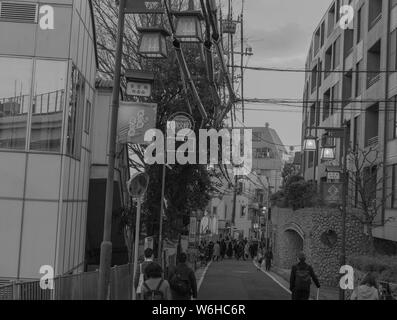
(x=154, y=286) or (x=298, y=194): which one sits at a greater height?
(x=298, y=194)

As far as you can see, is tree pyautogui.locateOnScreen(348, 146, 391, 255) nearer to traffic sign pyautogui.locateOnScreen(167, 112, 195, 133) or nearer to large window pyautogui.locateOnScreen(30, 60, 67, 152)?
traffic sign pyautogui.locateOnScreen(167, 112, 195, 133)

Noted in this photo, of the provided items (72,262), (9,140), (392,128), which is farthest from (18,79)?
(392,128)

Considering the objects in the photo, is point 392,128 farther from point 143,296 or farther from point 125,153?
point 143,296

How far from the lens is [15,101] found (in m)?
14.5

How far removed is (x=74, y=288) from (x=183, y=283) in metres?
2.00

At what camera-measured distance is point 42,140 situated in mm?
14594

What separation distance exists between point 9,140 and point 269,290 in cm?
1200

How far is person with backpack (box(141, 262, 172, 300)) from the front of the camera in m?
8.80

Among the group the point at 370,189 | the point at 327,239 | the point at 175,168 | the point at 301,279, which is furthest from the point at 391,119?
the point at 301,279

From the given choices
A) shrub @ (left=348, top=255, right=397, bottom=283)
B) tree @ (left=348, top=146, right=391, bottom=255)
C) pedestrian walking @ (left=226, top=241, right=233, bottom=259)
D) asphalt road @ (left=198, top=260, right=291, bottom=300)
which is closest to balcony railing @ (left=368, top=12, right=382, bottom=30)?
tree @ (left=348, top=146, right=391, bottom=255)

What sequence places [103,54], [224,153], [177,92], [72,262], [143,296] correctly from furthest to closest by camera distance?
[103,54] < [224,153] < [177,92] < [72,262] < [143,296]

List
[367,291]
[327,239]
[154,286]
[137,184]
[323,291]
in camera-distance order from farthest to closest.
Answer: [327,239] < [323,291] < [137,184] < [367,291] < [154,286]

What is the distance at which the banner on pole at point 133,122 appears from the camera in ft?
42.4

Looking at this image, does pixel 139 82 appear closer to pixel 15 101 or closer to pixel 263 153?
pixel 15 101
